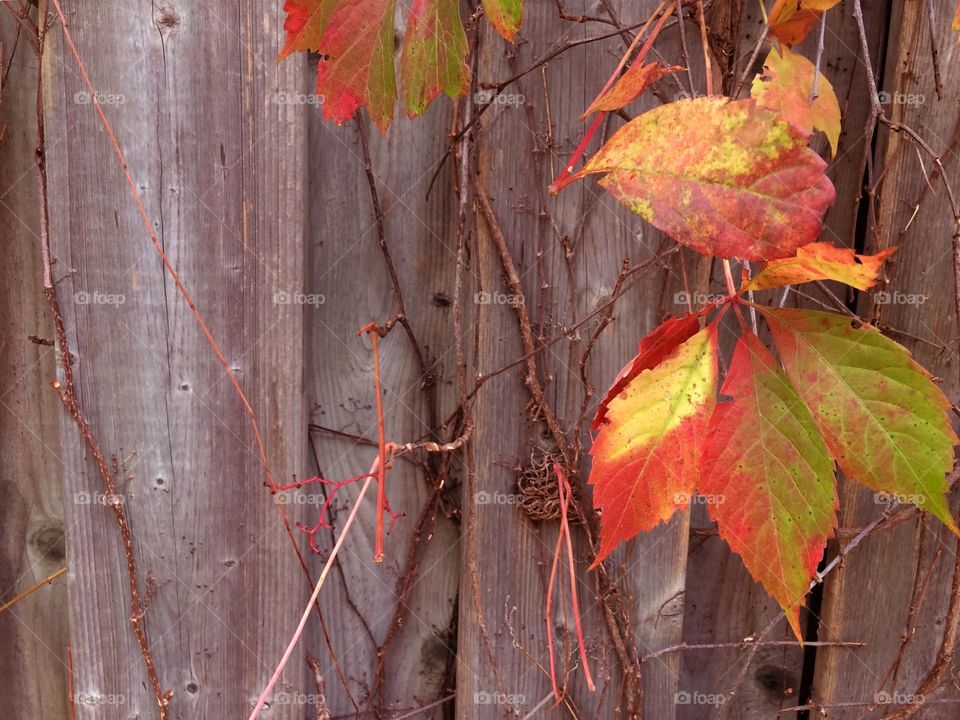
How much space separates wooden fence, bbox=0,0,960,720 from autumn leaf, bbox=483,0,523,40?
0.92 feet

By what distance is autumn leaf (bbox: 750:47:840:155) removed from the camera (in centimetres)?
100

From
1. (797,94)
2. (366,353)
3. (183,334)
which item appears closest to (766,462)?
(797,94)

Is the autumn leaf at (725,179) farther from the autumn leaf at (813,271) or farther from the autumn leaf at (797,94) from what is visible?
the autumn leaf at (797,94)

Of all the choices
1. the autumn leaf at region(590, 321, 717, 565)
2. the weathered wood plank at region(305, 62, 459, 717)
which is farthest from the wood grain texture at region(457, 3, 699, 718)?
the autumn leaf at region(590, 321, 717, 565)

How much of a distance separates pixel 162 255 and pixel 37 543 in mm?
644

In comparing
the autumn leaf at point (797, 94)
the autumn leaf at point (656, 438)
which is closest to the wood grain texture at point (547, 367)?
the autumn leaf at point (797, 94)

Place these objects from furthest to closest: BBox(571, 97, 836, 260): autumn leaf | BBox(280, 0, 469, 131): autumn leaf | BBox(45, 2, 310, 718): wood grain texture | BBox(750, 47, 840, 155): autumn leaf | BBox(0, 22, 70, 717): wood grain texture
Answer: BBox(0, 22, 70, 717): wood grain texture, BBox(45, 2, 310, 718): wood grain texture, BBox(750, 47, 840, 155): autumn leaf, BBox(280, 0, 469, 131): autumn leaf, BBox(571, 97, 836, 260): autumn leaf

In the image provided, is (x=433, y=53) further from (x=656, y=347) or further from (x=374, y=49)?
(x=656, y=347)

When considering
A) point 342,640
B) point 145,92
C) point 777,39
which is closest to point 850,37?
point 777,39

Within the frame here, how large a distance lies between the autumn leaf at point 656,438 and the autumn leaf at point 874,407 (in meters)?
0.08

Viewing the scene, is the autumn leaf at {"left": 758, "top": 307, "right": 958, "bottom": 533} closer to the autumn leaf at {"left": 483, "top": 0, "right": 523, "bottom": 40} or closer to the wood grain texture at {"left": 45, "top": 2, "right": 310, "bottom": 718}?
the autumn leaf at {"left": 483, "top": 0, "right": 523, "bottom": 40}

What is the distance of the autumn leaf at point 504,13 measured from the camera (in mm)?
904

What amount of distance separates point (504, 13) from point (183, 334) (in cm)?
71

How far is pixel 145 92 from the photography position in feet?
3.86
